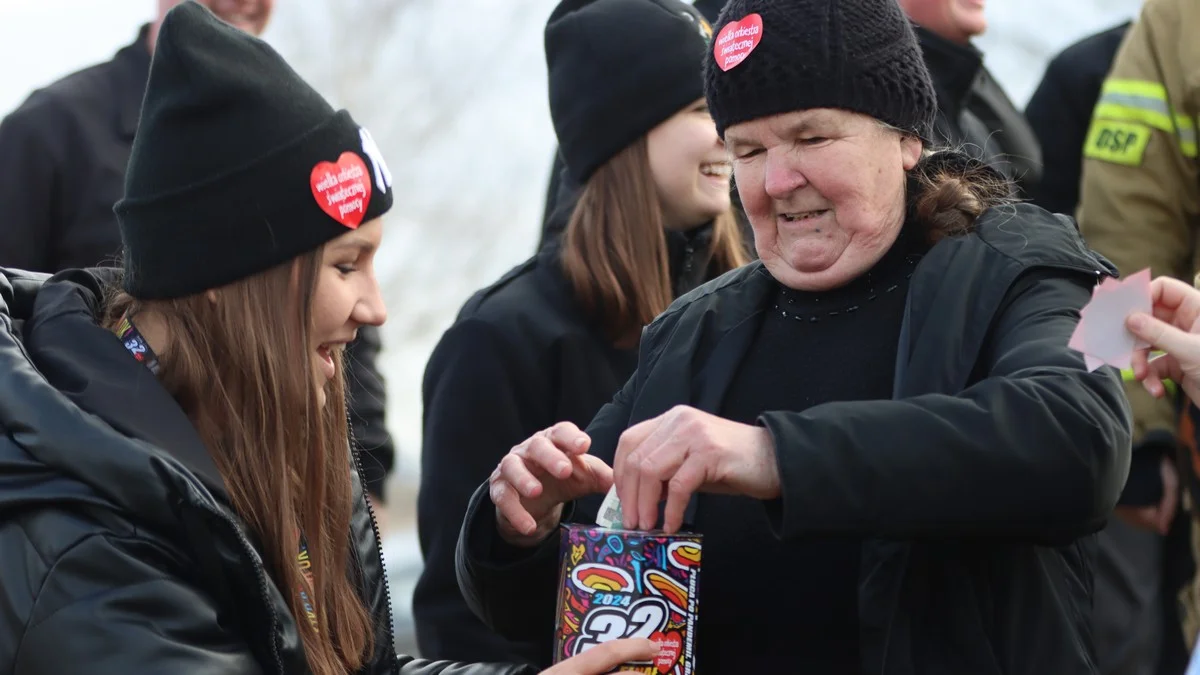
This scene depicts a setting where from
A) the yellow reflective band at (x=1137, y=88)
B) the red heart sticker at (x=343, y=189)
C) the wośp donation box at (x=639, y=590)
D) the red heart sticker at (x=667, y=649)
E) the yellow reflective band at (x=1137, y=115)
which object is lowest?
the red heart sticker at (x=667, y=649)

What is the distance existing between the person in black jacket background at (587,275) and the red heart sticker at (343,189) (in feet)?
4.22

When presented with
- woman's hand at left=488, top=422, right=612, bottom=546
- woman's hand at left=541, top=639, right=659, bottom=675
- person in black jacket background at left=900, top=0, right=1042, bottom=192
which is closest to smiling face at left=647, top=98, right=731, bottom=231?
person in black jacket background at left=900, top=0, right=1042, bottom=192

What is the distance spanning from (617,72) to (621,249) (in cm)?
47

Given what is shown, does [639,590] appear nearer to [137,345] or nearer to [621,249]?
[137,345]

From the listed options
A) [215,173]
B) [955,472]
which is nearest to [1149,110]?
[955,472]

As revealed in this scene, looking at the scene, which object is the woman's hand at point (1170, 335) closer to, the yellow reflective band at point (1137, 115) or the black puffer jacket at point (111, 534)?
the black puffer jacket at point (111, 534)

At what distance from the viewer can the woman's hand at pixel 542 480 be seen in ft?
8.77

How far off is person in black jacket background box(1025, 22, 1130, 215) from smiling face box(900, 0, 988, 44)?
0.60 metres

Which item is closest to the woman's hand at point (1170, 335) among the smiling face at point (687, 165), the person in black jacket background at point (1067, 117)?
the smiling face at point (687, 165)

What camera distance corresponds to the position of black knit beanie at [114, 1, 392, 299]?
9.02 feet

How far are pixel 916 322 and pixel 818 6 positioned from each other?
0.55 metres

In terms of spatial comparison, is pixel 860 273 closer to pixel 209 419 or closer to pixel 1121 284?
pixel 1121 284

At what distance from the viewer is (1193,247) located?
4.98 metres

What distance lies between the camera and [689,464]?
7.48 feet
